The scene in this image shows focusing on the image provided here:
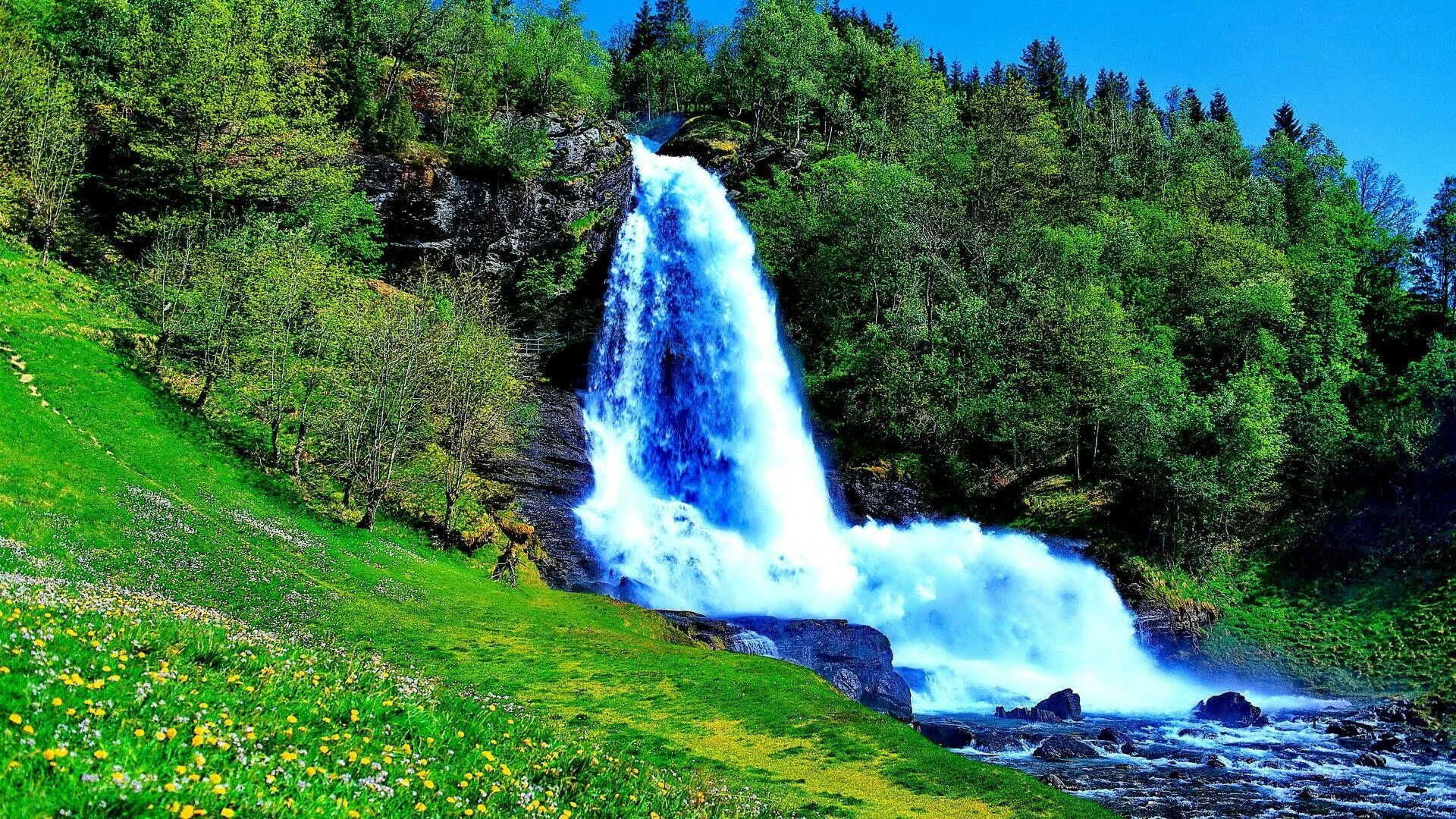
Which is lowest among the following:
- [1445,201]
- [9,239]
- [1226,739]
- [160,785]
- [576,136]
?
[1226,739]

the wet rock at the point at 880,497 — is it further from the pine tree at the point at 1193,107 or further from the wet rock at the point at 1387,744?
the pine tree at the point at 1193,107

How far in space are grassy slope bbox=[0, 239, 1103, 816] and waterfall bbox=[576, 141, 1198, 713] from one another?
11897mm

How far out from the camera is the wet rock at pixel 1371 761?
24156mm

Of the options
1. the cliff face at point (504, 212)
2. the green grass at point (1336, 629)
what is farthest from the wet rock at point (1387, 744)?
the cliff face at point (504, 212)

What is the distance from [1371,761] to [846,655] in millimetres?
16979

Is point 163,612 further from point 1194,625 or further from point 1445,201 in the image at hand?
point 1445,201

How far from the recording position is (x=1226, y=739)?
92.1 ft

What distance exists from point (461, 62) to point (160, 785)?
→ 230ft

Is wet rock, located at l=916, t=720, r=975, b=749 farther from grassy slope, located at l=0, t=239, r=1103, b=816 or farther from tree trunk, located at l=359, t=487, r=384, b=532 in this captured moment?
tree trunk, located at l=359, t=487, r=384, b=532

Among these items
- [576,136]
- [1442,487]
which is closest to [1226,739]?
[1442,487]

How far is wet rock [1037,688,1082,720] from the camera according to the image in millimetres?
31156

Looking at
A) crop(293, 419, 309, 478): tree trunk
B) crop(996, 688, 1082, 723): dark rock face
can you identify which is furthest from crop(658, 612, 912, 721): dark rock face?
crop(293, 419, 309, 478): tree trunk

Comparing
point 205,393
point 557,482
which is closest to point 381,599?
point 205,393

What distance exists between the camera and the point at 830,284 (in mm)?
58469
